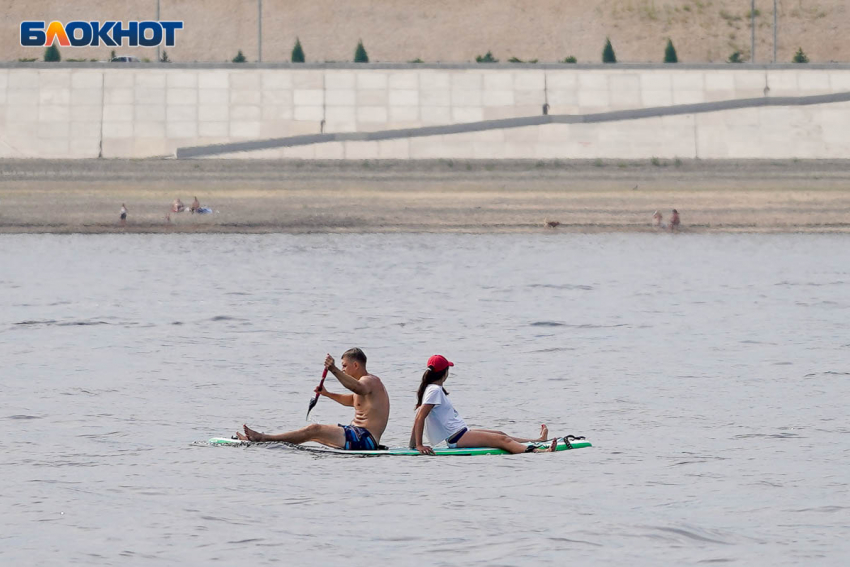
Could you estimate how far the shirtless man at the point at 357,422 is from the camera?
19.7 meters

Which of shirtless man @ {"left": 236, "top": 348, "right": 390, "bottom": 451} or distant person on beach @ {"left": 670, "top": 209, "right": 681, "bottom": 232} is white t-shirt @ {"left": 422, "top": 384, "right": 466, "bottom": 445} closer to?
shirtless man @ {"left": 236, "top": 348, "right": 390, "bottom": 451}

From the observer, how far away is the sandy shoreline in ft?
235

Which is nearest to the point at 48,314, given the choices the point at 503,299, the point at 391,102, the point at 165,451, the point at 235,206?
the point at 503,299

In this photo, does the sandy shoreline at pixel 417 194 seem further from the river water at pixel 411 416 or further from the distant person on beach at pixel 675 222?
the river water at pixel 411 416

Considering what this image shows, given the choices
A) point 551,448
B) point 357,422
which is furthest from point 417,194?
point 357,422

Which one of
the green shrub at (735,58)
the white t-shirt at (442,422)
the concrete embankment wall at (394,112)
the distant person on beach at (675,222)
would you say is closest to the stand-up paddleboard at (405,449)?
the white t-shirt at (442,422)

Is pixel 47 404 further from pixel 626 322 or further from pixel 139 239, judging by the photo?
pixel 139 239

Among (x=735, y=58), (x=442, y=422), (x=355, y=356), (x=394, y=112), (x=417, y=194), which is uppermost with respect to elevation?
(x=735, y=58)

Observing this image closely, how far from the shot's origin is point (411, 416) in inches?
973

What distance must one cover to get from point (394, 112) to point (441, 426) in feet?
182

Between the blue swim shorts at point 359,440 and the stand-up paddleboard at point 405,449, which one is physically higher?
the blue swim shorts at point 359,440

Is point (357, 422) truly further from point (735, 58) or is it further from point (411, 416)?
point (735, 58)

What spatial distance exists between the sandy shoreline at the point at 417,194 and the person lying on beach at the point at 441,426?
51596 mm

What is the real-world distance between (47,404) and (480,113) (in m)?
50.7
